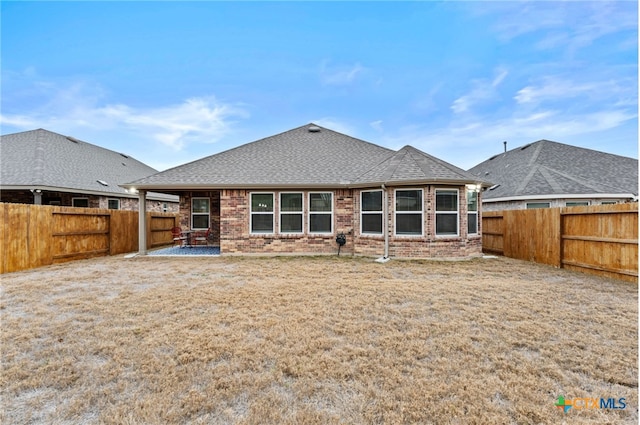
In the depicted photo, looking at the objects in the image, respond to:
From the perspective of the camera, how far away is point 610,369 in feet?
8.61

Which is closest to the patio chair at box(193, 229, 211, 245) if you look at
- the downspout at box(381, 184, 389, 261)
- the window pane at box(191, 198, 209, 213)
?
the window pane at box(191, 198, 209, 213)

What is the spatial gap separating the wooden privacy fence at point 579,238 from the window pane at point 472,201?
4.58 feet

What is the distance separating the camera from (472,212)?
9766 mm

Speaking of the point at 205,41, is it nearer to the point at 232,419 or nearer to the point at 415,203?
the point at 415,203

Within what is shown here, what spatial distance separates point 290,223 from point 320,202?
1.37 m

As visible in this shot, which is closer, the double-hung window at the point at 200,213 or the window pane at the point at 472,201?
the window pane at the point at 472,201

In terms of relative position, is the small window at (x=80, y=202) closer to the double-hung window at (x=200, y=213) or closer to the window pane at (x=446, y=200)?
the double-hung window at (x=200, y=213)

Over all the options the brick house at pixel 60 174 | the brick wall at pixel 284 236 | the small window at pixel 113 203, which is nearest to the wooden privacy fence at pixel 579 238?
the brick wall at pixel 284 236

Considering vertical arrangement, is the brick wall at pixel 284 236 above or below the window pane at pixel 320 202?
below

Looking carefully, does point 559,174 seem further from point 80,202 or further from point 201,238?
point 80,202

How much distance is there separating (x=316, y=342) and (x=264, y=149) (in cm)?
1075

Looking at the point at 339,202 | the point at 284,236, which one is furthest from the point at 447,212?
the point at 284,236

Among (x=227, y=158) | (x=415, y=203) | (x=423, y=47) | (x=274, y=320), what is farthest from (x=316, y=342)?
(x=423, y=47)

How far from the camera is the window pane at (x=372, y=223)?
971 centimetres
